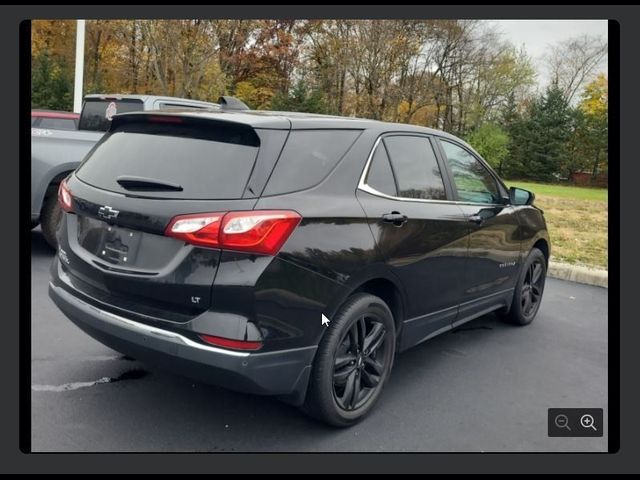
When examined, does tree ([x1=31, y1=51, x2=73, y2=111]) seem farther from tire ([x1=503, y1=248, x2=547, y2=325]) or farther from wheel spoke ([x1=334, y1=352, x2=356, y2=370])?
wheel spoke ([x1=334, y1=352, x2=356, y2=370])

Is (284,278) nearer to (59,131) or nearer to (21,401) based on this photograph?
(21,401)

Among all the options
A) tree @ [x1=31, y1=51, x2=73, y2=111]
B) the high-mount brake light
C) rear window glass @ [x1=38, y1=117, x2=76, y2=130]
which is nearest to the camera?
the high-mount brake light

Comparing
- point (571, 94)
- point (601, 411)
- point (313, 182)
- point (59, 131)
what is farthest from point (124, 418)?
point (571, 94)

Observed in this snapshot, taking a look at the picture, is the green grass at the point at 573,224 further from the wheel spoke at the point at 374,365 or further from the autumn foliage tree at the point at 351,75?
the wheel spoke at the point at 374,365

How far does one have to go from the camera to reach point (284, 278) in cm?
272

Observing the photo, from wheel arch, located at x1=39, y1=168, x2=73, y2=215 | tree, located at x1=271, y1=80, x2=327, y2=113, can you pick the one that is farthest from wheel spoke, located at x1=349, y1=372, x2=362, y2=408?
tree, located at x1=271, y1=80, x2=327, y2=113

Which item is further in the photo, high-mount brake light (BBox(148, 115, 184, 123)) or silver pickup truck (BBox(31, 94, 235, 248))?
silver pickup truck (BBox(31, 94, 235, 248))

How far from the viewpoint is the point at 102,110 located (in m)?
8.03

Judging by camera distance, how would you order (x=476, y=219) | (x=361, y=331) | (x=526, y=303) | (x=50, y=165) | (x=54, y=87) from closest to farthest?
1. (x=361, y=331)
2. (x=476, y=219)
3. (x=526, y=303)
4. (x=50, y=165)
5. (x=54, y=87)

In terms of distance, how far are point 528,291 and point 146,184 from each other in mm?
3802

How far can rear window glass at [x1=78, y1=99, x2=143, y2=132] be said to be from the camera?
303 inches

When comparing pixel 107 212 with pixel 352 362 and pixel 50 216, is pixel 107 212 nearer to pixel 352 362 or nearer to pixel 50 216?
pixel 352 362

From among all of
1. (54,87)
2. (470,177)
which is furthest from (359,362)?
(54,87)

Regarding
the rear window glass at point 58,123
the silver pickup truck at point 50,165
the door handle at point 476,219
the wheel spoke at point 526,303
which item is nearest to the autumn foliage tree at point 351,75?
the rear window glass at point 58,123
